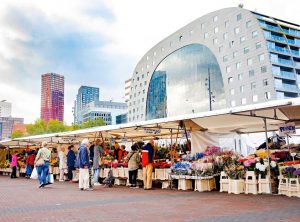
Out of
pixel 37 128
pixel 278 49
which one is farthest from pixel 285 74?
pixel 37 128

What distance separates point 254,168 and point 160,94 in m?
84.9

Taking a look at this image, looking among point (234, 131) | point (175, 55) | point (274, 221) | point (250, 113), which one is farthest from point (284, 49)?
point (274, 221)

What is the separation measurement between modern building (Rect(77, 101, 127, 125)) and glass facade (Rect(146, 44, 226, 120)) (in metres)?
67.2

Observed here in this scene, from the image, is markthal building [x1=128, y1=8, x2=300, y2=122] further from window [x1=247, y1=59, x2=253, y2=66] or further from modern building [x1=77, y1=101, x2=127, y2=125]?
modern building [x1=77, y1=101, x2=127, y2=125]

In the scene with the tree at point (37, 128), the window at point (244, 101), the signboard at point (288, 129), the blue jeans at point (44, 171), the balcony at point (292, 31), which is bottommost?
the blue jeans at point (44, 171)

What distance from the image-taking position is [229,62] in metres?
69.9

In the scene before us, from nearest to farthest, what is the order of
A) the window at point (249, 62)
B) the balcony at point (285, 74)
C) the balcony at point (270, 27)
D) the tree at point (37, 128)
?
the balcony at point (285, 74), the window at point (249, 62), the balcony at point (270, 27), the tree at point (37, 128)

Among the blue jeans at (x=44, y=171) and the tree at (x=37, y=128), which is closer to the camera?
the blue jeans at (x=44, y=171)

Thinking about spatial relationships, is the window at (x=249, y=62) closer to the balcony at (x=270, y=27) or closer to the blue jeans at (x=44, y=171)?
the balcony at (x=270, y=27)

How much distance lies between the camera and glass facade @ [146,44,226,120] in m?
72.6

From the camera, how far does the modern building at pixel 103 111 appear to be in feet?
526

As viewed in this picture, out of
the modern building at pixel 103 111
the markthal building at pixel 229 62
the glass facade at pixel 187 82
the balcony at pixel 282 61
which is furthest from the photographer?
the modern building at pixel 103 111

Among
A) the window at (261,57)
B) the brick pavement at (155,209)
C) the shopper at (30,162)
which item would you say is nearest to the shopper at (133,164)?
the brick pavement at (155,209)

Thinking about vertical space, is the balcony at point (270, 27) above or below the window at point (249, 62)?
above
